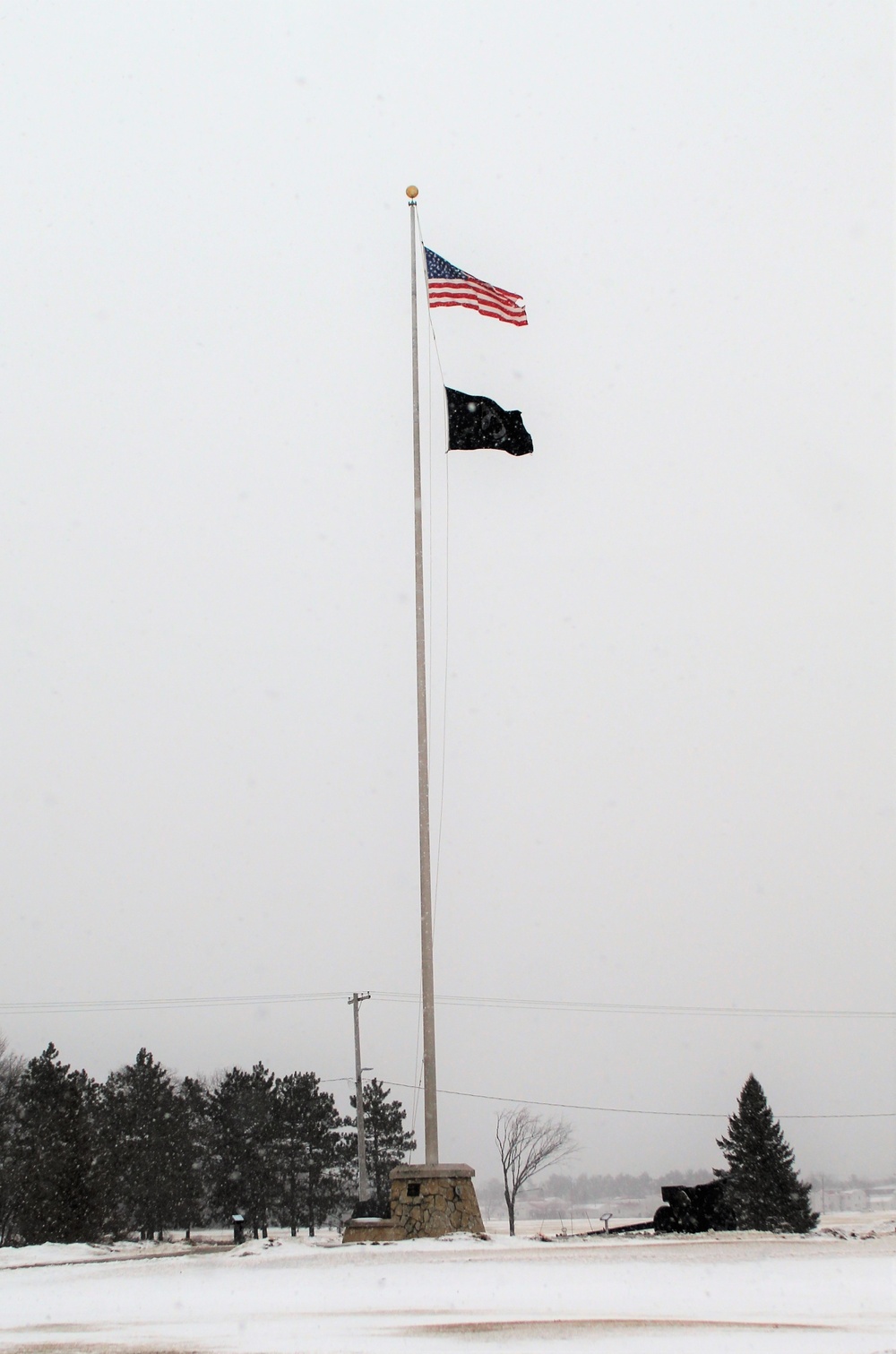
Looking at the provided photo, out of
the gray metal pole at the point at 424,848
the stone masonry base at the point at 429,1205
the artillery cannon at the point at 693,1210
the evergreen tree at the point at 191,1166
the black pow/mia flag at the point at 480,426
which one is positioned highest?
the black pow/mia flag at the point at 480,426

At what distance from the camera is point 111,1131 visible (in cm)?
4672

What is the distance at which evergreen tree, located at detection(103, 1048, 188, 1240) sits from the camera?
153 ft

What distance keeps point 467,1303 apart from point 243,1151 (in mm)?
47493

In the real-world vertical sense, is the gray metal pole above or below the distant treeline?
above

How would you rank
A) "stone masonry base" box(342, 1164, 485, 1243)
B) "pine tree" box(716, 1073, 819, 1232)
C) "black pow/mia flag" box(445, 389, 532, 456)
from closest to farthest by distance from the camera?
"stone masonry base" box(342, 1164, 485, 1243), "black pow/mia flag" box(445, 389, 532, 456), "pine tree" box(716, 1073, 819, 1232)

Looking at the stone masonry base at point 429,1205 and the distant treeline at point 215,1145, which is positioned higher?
the stone masonry base at point 429,1205

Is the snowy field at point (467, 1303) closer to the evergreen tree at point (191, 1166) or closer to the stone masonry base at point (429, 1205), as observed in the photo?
the stone masonry base at point (429, 1205)

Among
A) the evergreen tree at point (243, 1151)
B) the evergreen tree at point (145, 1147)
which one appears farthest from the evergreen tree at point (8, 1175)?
the evergreen tree at point (243, 1151)

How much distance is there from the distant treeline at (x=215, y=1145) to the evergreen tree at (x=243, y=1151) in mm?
51

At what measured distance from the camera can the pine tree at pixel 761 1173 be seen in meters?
42.8

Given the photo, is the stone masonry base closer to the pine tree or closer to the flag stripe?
the flag stripe

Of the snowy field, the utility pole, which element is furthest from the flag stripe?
the utility pole

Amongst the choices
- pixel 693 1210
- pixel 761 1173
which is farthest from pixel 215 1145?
pixel 693 1210

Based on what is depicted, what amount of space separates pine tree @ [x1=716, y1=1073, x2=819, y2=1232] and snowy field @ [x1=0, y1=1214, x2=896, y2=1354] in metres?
36.8
